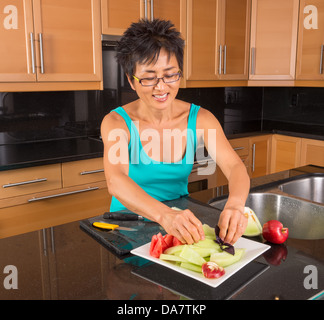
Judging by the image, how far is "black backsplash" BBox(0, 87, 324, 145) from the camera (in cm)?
268

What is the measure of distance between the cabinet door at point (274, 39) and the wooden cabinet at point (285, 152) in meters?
0.56

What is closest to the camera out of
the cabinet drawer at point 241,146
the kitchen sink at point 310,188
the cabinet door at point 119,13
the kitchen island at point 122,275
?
the kitchen island at point 122,275

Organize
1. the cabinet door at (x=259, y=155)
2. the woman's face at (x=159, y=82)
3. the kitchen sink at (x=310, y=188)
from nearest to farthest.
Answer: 1. the woman's face at (x=159, y=82)
2. the kitchen sink at (x=310, y=188)
3. the cabinet door at (x=259, y=155)

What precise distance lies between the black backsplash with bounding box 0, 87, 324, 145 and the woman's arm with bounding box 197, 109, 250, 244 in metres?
Result: 1.60

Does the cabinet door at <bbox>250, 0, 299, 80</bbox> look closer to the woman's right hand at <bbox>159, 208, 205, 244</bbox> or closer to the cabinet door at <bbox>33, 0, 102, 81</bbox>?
the cabinet door at <bbox>33, 0, 102, 81</bbox>

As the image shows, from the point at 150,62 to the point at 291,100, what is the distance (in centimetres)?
294

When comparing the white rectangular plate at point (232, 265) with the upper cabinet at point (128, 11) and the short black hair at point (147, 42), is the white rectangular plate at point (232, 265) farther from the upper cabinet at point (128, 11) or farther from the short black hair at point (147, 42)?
the upper cabinet at point (128, 11)

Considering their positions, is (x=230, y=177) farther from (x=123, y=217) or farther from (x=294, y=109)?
(x=294, y=109)

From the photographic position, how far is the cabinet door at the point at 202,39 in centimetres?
301

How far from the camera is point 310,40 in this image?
3146 millimetres

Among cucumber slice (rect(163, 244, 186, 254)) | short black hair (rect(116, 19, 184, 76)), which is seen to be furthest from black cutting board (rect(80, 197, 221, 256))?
short black hair (rect(116, 19, 184, 76))

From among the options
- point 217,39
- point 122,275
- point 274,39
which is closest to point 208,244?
point 122,275

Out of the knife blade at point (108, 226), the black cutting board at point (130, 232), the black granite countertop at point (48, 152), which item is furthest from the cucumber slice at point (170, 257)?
the black granite countertop at point (48, 152)
